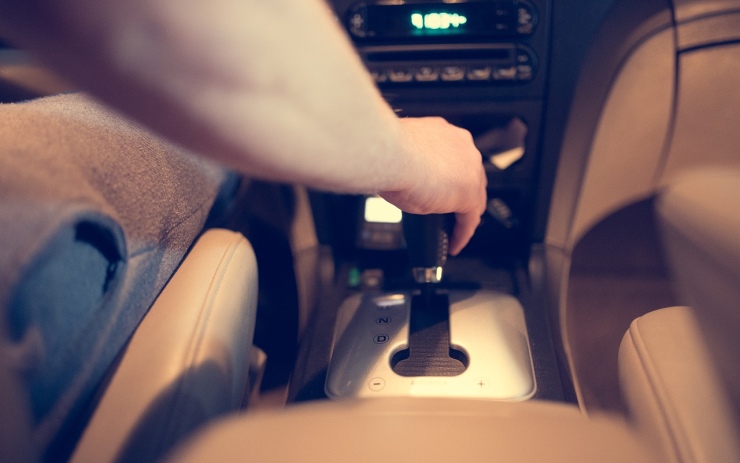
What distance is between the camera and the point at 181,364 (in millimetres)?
414

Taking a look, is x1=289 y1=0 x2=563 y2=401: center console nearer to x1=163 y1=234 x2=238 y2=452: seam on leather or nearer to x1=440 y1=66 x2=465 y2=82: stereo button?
x1=440 y1=66 x2=465 y2=82: stereo button

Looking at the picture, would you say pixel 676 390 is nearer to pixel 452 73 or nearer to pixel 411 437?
pixel 411 437

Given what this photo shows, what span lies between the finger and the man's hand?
0.6 inches

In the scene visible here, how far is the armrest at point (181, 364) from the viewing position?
361 millimetres

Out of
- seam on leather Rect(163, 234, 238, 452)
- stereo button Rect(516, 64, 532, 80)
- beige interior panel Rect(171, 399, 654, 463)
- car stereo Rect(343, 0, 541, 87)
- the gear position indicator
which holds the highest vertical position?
car stereo Rect(343, 0, 541, 87)

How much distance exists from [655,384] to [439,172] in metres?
0.27

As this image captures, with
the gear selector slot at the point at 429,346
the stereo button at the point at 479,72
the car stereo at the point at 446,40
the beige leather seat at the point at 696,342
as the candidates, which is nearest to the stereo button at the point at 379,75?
the car stereo at the point at 446,40

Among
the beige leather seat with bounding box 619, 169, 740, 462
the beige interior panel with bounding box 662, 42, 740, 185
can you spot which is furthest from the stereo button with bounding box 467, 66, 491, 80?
the beige leather seat with bounding box 619, 169, 740, 462

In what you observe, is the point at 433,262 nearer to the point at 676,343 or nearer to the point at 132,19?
the point at 676,343

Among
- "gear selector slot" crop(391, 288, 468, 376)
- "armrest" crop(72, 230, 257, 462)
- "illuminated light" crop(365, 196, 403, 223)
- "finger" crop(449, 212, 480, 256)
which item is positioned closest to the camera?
"armrest" crop(72, 230, 257, 462)

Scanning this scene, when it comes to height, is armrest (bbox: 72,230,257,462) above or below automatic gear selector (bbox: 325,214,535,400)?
above

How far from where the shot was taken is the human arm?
22cm

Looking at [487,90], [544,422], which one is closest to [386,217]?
[487,90]

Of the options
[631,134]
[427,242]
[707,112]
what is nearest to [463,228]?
[427,242]
